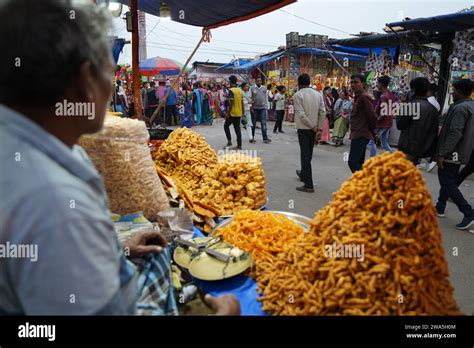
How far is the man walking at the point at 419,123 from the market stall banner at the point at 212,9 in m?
2.27

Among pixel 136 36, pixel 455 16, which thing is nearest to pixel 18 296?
pixel 136 36

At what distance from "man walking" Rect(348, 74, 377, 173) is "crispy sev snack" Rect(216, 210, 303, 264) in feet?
10.5

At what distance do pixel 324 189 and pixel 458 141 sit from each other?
2308mm

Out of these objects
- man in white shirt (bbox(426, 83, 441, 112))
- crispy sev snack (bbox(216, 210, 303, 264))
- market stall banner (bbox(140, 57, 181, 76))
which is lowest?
crispy sev snack (bbox(216, 210, 303, 264))

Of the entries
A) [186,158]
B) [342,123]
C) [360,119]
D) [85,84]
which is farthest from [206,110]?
[85,84]

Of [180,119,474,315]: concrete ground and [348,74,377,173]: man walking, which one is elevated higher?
[348,74,377,173]: man walking

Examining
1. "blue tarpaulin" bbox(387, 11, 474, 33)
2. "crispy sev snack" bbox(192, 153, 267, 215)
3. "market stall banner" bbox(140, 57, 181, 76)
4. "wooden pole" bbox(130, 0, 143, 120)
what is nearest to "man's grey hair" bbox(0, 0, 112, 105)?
"crispy sev snack" bbox(192, 153, 267, 215)

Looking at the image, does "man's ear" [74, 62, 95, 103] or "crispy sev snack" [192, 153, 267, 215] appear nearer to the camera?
"man's ear" [74, 62, 95, 103]

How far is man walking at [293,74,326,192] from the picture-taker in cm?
581

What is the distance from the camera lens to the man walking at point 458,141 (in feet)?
14.4

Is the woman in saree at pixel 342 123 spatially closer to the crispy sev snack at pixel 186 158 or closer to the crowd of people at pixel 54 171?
the crispy sev snack at pixel 186 158

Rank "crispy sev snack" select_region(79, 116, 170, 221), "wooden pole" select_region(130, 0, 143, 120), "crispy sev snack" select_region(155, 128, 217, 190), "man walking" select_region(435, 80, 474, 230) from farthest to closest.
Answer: "man walking" select_region(435, 80, 474, 230) → "wooden pole" select_region(130, 0, 143, 120) → "crispy sev snack" select_region(155, 128, 217, 190) → "crispy sev snack" select_region(79, 116, 170, 221)

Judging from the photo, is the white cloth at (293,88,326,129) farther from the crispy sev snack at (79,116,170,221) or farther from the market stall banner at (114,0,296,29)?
the crispy sev snack at (79,116,170,221)

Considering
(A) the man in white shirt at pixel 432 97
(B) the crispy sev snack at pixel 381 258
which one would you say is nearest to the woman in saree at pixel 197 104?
(A) the man in white shirt at pixel 432 97
